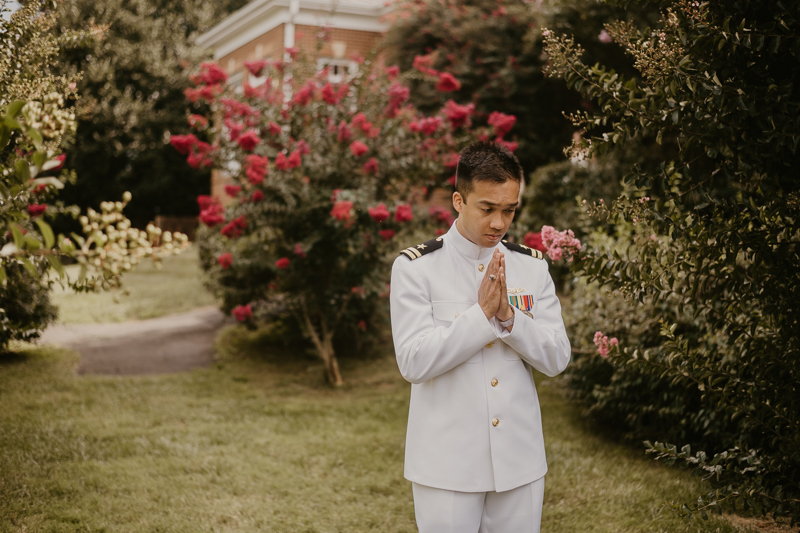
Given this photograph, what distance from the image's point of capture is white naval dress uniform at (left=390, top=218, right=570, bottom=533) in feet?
6.89

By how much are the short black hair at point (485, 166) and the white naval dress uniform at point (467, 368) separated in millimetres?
214

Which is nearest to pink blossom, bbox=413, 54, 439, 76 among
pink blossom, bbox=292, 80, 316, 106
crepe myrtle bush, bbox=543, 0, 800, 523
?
pink blossom, bbox=292, 80, 316, 106

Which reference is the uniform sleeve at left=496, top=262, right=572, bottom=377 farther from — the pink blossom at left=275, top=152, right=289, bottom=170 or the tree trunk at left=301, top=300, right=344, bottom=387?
the tree trunk at left=301, top=300, right=344, bottom=387

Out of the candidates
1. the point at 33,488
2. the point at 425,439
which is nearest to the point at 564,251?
the point at 425,439

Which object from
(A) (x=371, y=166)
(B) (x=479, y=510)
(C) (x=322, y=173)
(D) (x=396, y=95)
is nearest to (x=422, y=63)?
(D) (x=396, y=95)

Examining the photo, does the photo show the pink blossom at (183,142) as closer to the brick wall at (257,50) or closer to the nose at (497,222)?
the nose at (497,222)

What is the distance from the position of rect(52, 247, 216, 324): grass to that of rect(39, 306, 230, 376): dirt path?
1.34 feet

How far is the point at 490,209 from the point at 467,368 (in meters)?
0.56

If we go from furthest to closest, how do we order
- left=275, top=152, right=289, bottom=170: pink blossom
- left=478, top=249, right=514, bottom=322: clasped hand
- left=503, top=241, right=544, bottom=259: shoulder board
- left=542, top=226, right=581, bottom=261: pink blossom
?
left=275, top=152, right=289, bottom=170: pink blossom
left=542, top=226, right=581, bottom=261: pink blossom
left=503, top=241, right=544, bottom=259: shoulder board
left=478, top=249, right=514, bottom=322: clasped hand

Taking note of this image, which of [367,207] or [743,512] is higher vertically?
[367,207]

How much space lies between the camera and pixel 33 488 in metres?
4.13

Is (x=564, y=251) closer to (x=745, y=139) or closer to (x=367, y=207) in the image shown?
(x=745, y=139)

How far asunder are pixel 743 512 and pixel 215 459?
367 cm

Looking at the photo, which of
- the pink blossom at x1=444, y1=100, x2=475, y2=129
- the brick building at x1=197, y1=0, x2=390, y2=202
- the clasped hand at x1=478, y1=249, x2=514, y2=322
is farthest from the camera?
the brick building at x1=197, y1=0, x2=390, y2=202
